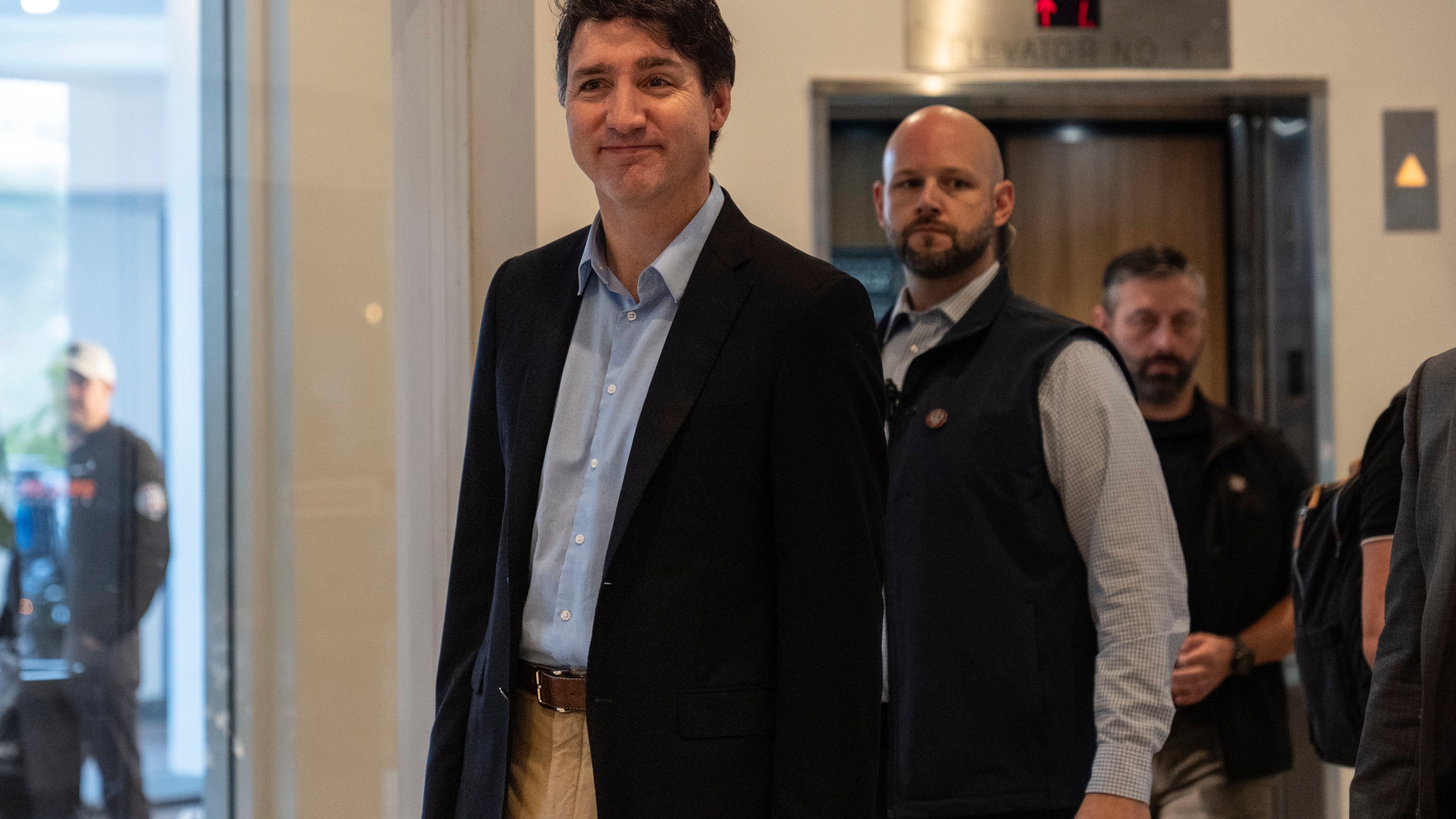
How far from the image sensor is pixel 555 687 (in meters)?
1.35

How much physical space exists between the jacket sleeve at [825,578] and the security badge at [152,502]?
1.41m

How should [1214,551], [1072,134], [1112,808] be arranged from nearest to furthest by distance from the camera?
[1112,808] < [1214,551] < [1072,134]

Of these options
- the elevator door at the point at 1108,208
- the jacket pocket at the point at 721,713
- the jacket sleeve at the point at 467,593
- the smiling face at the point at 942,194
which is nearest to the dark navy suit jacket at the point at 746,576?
the jacket pocket at the point at 721,713

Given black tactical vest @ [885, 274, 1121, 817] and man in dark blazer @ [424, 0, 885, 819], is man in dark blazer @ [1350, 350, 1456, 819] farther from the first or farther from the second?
black tactical vest @ [885, 274, 1121, 817]

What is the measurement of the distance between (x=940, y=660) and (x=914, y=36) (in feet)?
5.62

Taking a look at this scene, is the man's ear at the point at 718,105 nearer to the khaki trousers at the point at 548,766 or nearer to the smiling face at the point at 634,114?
the smiling face at the point at 634,114

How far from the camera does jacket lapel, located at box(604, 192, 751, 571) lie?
127 cm

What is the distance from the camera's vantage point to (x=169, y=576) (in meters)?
2.23

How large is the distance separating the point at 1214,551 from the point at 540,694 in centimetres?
170

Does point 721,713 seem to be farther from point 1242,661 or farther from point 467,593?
point 1242,661

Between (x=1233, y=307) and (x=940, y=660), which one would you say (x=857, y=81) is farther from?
(x=940, y=660)

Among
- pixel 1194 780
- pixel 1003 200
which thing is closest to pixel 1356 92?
pixel 1003 200

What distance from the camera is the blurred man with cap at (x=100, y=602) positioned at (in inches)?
82.4

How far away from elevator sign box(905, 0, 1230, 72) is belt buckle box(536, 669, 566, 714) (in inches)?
83.4
